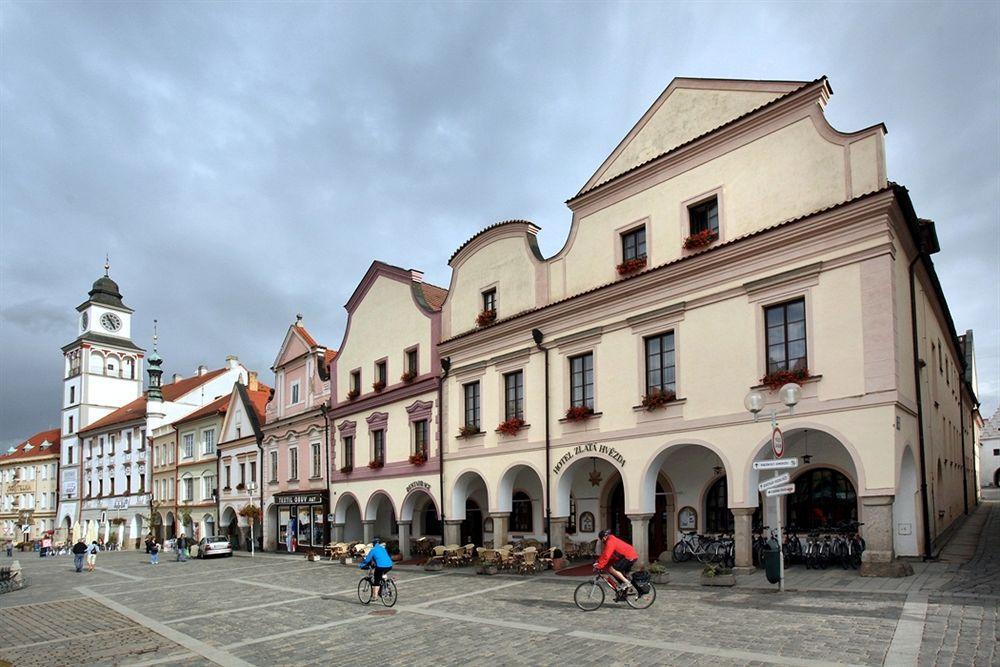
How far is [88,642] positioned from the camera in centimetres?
1469

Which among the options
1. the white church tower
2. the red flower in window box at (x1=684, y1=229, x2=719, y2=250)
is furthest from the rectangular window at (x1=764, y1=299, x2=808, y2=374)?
the white church tower

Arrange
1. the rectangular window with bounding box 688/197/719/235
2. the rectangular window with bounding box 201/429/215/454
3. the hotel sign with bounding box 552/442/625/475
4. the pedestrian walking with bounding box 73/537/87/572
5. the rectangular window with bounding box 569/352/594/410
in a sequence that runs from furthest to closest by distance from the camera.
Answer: the rectangular window with bounding box 201/429/215/454 → the pedestrian walking with bounding box 73/537/87/572 → the rectangular window with bounding box 569/352/594/410 → the hotel sign with bounding box 552/442/625/475 → the rectangular window with bounding box 688/197/719/235

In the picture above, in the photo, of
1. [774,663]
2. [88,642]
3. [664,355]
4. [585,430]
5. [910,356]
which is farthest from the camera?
[585,430]

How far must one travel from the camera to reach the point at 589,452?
2200 cm

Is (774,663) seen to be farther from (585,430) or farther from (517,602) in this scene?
(585,430)

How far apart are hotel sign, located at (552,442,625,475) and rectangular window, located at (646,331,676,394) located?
204cm

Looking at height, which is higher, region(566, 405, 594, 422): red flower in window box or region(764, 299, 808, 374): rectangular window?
region(764, 299, 808, 374): rectangular window

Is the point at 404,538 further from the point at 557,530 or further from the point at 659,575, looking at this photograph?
the point at 659,575

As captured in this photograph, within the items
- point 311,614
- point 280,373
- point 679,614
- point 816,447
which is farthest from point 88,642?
point 280,373

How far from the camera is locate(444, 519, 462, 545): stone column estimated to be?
2723 centimetres

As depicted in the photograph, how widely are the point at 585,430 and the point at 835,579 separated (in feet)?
27.2

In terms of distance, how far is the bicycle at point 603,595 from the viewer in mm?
14477

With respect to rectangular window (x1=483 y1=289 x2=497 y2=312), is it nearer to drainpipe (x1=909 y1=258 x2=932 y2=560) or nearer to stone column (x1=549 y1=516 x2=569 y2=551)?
stone column (x1=549 y1=516 x2=569 y2=551)

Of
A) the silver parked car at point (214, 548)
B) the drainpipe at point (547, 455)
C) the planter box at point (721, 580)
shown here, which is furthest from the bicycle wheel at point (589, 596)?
the silver parked car at point (214, 548)
